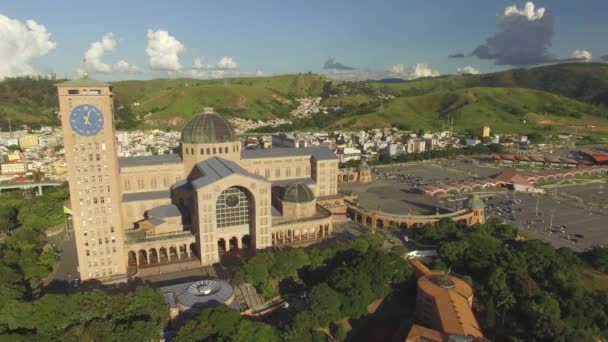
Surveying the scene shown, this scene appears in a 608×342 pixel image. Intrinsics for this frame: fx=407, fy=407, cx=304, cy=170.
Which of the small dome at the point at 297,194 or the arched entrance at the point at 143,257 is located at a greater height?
the small dome at the point at 297,194

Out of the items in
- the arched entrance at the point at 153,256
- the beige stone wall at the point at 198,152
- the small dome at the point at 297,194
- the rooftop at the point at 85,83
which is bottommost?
the arched entrance at the point at 153,256

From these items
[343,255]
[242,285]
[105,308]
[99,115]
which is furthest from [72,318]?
[343,255]

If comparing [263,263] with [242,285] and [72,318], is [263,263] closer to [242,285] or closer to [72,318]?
[242,285]

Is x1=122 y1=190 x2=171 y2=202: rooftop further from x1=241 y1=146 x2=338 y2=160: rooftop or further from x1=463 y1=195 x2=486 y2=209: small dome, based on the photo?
x1=463 y1=195 x2=486 y2=209: small dome

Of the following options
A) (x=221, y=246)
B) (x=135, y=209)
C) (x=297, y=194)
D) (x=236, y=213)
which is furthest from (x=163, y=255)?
(x=297, y=194)

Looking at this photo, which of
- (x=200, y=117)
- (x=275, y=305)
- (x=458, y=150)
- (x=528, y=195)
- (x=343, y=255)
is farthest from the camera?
(x=458, y=150)

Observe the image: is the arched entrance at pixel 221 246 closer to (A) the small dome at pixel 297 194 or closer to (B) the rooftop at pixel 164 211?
(B) the rooftop at pixel 164 211

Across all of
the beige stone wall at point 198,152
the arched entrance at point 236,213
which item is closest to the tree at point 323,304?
the arched entrance at point 236,213

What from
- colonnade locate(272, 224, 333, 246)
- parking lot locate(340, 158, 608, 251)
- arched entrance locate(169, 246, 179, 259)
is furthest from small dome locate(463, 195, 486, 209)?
arched entrance locate(169, 246, 179, 259)

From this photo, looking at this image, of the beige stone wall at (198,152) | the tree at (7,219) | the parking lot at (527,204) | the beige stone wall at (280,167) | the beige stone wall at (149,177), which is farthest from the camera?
the beige stone wall at (280,167)
